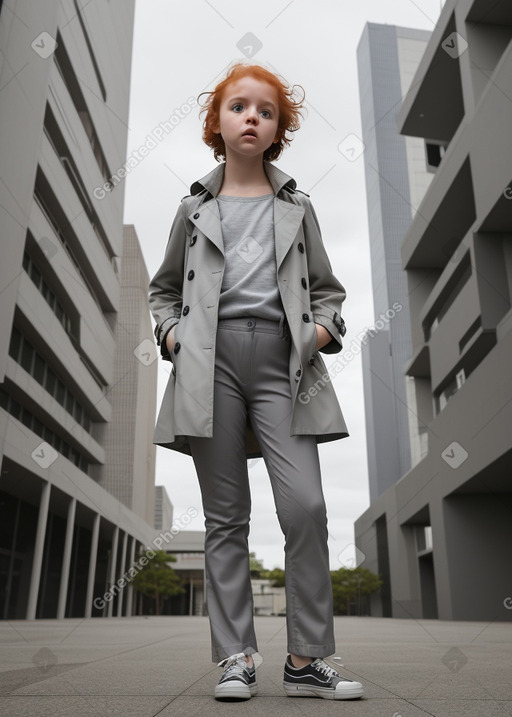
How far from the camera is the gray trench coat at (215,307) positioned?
92.5 inches

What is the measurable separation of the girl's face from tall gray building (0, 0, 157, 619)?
1237 cm

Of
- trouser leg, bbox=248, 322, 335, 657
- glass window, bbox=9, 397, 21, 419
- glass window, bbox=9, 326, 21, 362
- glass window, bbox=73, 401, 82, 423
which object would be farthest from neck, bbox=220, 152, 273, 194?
glass window, bbox=73, 401, 82, 423

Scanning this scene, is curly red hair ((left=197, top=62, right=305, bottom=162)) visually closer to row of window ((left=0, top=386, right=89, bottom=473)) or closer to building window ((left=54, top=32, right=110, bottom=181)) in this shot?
row of window ((left=0, top=386, right=89, bottom=473))

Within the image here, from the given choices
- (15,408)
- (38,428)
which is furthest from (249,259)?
(38,428)

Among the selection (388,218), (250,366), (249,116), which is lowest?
(250,366)

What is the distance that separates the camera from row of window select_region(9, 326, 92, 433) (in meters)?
21.1

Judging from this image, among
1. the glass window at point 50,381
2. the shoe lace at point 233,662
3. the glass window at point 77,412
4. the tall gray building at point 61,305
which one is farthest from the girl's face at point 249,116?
the glass window at point 77,412

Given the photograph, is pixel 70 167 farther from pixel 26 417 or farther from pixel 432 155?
pixel 432 155

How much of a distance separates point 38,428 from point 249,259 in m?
23.1

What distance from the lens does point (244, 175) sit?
9.13 ft

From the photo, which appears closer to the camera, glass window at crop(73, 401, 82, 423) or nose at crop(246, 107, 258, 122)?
nose at crop(246, 107, 258, 122)

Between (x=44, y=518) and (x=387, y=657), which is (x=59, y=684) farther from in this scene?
(x=44, y=518)

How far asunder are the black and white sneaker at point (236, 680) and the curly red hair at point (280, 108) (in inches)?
81.1

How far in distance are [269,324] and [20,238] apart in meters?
15.3
